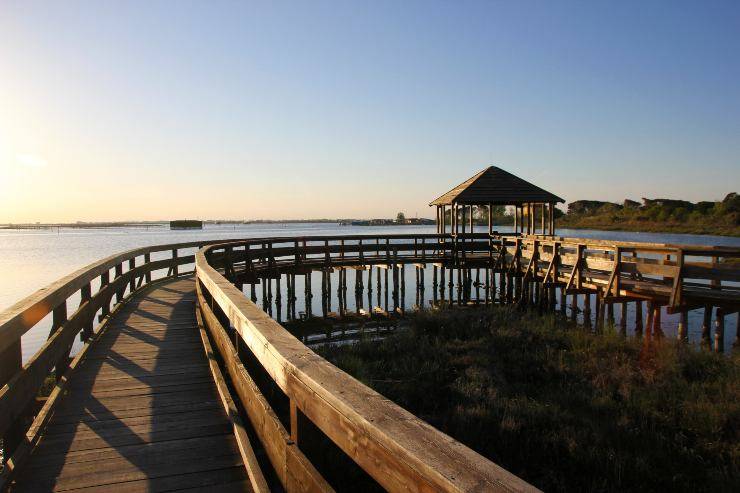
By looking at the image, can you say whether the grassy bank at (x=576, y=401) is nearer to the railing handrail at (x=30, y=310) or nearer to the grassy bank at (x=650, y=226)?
the railing handrail at (x=30, y=310)

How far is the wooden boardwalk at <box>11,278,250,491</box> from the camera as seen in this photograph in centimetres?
292

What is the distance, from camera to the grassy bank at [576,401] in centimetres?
519

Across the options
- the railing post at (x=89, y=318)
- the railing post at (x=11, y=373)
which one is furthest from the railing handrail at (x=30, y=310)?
the railing post at (x=89, y=318)

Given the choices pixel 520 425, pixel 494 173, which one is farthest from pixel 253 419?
pixel 494 173

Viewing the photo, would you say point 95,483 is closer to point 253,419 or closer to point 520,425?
point 253,419

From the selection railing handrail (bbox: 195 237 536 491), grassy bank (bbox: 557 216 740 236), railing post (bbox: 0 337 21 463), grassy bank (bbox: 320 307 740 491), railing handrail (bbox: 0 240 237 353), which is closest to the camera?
railing handrail (bbox: 195 237 536 491)

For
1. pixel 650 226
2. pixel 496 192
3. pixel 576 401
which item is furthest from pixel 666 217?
pixel 576 401

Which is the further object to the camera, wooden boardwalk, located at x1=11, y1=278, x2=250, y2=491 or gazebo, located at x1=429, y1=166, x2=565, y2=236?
gazebo, located at x1=429, y1=166, x2=565, y2=236

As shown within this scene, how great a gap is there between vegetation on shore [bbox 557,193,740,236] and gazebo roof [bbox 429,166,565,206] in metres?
59.4

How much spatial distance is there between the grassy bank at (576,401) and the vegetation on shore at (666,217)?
233 feet

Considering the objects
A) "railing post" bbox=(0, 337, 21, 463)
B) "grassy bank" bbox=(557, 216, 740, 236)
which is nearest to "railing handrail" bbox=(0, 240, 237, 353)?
"railing post" bbox=(0, 337, 21, 463)

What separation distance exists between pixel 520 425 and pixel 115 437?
4.58m

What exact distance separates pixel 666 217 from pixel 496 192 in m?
77.0

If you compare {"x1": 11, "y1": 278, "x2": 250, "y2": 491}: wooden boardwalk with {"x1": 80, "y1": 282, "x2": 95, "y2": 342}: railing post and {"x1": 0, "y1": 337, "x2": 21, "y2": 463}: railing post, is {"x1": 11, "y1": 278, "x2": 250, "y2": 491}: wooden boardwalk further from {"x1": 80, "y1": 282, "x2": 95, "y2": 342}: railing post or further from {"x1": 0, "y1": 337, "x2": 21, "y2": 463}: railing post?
{"x1": 80, "y1": 282, "x2": 95, "y2": 342}: railing post
